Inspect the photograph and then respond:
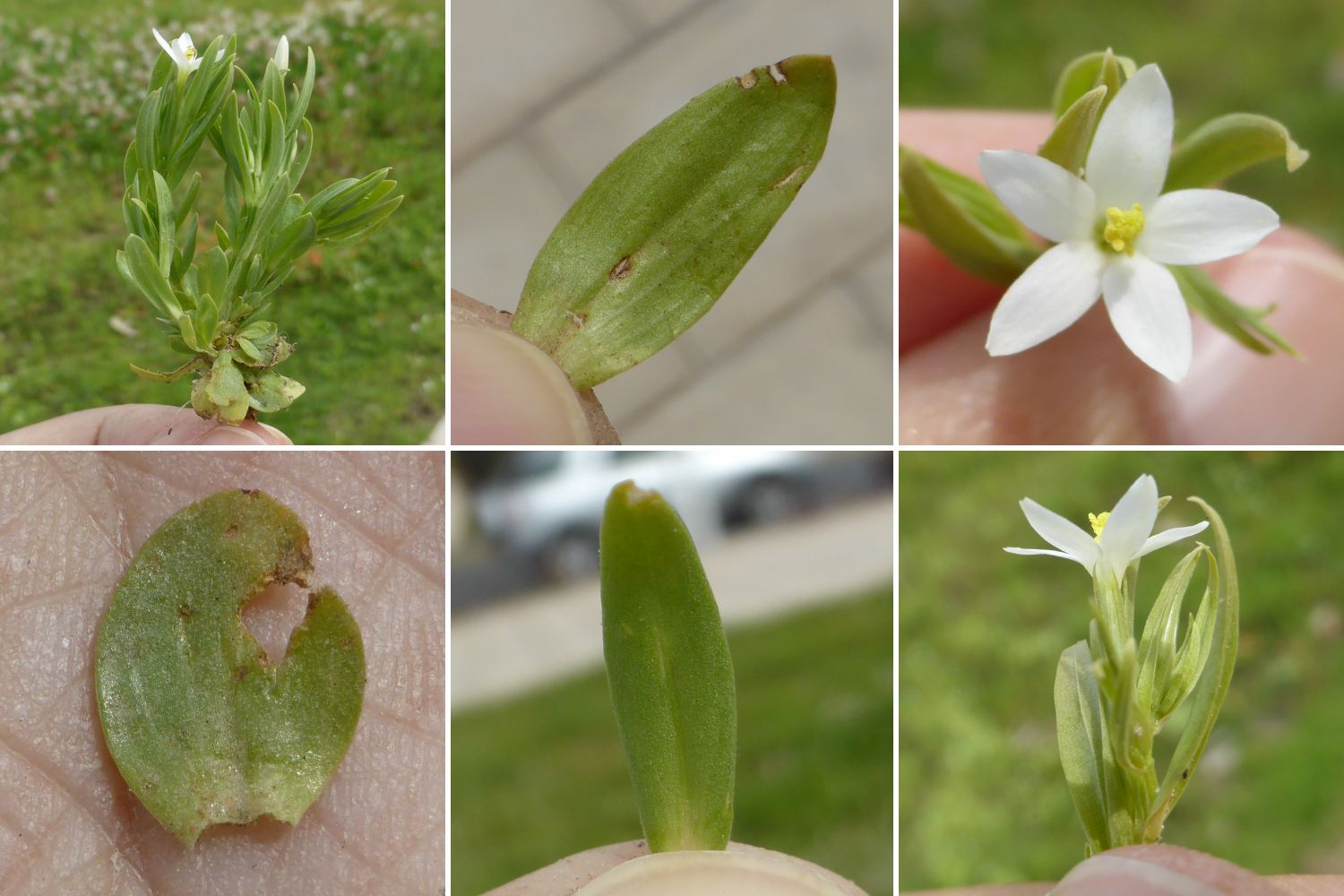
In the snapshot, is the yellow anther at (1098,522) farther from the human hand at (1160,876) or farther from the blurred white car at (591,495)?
the blurred white car at (591,495)

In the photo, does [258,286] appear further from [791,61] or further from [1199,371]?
[1199,371]

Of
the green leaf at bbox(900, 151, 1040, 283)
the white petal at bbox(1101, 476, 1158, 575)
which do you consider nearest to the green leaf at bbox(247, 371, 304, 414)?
the green leaf at bbox(900, 151, 1040, 283)

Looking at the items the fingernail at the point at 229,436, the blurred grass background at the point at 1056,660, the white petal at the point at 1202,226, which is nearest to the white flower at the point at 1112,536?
the white petal at the point at 1202,226

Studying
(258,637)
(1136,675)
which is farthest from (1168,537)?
(258,637)

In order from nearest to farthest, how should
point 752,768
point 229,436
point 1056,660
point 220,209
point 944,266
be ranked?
point 229,436
point 944,266
point 220,209
point 1056,660
point 752,768

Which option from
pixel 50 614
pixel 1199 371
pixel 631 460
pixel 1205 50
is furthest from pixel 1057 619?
pixel 50 614

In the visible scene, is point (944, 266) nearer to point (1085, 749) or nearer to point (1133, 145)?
point (1133, 145)

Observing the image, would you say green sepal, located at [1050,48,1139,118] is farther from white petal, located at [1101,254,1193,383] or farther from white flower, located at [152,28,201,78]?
white flower, located at [152,28,201,78]

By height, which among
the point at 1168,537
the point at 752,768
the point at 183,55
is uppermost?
the point at 183,55
